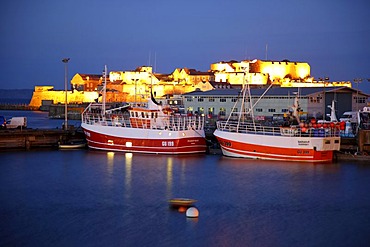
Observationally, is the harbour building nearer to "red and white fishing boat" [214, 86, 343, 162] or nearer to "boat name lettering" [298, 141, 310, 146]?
"red and white fishing boat" [214, 86, 343, 162]

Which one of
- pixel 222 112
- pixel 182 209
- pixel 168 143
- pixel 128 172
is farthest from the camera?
pixel 222 112

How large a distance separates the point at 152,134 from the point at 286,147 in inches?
283

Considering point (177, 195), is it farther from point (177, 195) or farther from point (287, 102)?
point (287, 102)

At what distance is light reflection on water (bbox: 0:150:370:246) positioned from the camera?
17.8 meters

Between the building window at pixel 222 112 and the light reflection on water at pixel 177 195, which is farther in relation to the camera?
the building window at pixel 222 112

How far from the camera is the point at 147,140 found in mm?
32969

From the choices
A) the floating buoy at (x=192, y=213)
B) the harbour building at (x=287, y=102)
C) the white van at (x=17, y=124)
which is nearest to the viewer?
the floating buoy at (x=192, y=213)

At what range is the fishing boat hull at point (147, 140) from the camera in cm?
3244

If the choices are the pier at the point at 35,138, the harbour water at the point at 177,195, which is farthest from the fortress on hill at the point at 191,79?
the harbour water at the point at 177,195

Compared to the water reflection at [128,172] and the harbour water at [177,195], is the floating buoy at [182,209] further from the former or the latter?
the water reflection at [128,172]

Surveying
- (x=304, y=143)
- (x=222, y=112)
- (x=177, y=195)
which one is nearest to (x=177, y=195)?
(x=177, y=195)

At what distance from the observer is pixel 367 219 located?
65.3ft

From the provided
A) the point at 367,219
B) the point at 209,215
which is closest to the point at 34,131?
the point at 209,215

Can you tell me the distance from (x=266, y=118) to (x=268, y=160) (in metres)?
17.9
